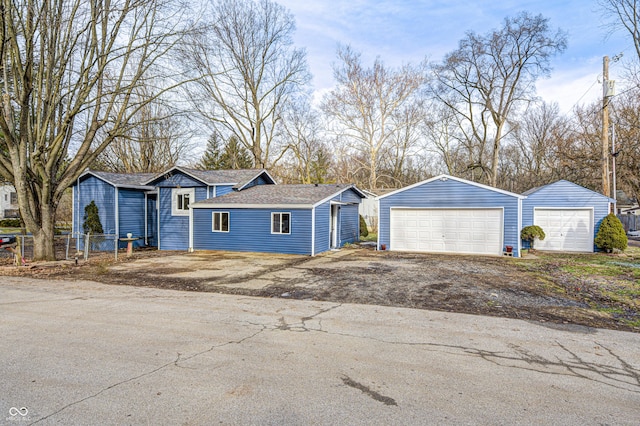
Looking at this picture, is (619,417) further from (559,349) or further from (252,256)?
(252,256)

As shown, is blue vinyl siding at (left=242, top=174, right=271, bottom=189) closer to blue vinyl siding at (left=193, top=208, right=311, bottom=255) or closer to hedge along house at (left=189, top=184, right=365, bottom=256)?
hedge along house at (left=189, top=184, right=365, bottom=256)

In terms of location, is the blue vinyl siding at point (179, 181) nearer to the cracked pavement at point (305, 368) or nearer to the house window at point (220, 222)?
the house window at point (220, 222)

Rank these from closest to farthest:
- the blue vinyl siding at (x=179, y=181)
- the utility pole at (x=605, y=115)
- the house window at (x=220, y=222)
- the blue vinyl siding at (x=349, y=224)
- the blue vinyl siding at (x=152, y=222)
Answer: the utility pole at (x=605, y=115)
the house window at (x=220, y=222)
the blue vinyl siding at (x=179, y=181)
the blue vinyl siding at (x=349, y=224)
the blue vinyl siding at (x=152, y=222)

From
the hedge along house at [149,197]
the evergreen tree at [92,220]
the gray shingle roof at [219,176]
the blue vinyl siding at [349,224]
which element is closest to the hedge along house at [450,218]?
the blue vinyl siding at [349,224]

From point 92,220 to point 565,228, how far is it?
23.2 metres

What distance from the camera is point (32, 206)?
1380 centimetres

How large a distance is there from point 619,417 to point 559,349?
1.89m

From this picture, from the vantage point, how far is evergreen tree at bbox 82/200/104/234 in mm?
18906

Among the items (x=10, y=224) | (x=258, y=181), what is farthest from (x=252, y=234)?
(x=10, y=224)

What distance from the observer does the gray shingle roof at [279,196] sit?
16.6 meters

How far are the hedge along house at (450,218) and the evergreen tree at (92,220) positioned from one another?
46.5ft

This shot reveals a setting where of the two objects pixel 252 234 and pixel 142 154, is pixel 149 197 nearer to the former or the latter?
pixel 252 234

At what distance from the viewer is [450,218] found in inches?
664

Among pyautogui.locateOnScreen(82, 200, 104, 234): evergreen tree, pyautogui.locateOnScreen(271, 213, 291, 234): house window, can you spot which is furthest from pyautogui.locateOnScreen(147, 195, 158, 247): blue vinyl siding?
pyautogui.locateOnScreen(271, 213, 291, 234): house window
